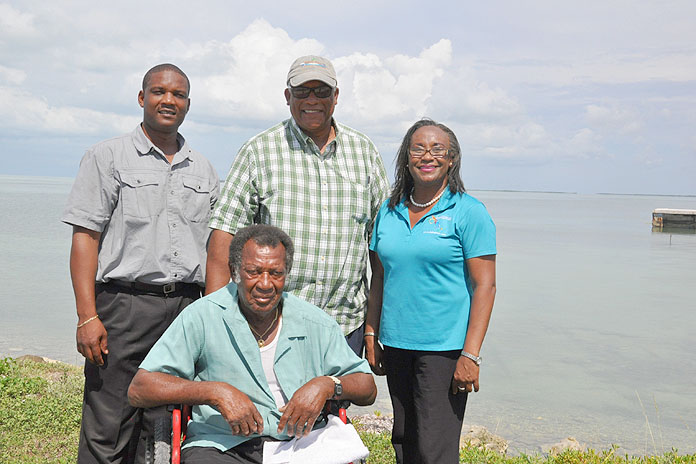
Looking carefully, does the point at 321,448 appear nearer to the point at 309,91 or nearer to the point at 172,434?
the point at 172,434

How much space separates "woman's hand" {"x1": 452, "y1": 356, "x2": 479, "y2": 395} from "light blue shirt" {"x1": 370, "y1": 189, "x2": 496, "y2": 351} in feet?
0.28

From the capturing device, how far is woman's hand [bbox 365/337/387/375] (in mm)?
3414

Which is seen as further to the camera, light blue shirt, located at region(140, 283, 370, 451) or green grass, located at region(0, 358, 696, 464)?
green grass, located at region(0, 358, 696, 464)

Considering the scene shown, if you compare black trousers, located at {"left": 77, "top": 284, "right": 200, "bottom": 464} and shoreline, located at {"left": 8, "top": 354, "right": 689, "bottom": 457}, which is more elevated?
black trousers, located at {"left": 77, "top": 284, "right": 200, "bottom": 464}

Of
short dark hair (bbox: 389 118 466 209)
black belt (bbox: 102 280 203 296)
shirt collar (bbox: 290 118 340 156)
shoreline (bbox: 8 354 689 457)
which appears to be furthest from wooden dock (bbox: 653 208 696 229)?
black belt (bbox: 102 280 203 296)

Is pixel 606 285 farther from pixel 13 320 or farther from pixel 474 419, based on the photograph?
pixel 13 320

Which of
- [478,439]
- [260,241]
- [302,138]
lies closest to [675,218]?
[478,439]

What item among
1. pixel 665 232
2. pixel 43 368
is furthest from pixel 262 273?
pixel 665 232

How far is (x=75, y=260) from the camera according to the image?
328 centimetres

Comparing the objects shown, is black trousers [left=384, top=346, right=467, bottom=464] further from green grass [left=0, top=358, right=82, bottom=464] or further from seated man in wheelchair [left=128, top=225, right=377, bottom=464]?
green grass [left=0, top=358, right=82, bottom=464]

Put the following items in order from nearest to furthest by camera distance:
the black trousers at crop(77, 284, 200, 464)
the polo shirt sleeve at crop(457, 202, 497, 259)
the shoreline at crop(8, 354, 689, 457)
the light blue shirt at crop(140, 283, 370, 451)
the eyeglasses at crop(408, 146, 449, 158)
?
the light blue shirt at crop(140, 283, 370, 451), the polo shirt sleeve at crop(457, 202, 497, 259), the eyeglasses at crop(408, 146, 449, 158), the black trousers at crop(77, 284, 200, 464), the shoreline at crop(8, 354, 689, 457)

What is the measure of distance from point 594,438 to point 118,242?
6.19m

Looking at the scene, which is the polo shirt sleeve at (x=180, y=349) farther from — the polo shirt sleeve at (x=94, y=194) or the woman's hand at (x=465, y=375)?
the woman's hand at (x=465, y=375)

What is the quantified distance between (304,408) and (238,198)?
111 centimetres
